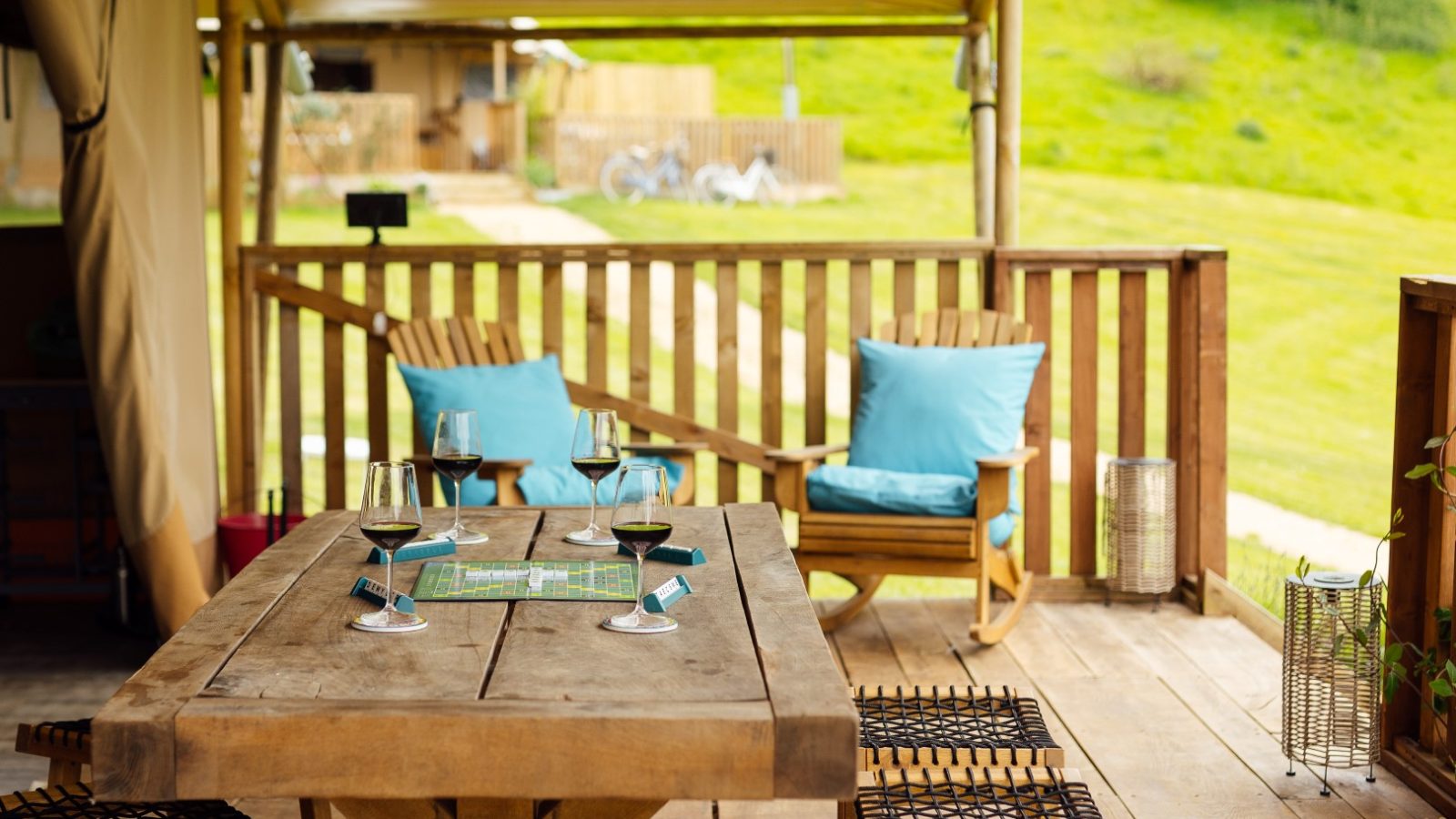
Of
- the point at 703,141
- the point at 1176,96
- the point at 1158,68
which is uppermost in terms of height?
the point at 1158,68

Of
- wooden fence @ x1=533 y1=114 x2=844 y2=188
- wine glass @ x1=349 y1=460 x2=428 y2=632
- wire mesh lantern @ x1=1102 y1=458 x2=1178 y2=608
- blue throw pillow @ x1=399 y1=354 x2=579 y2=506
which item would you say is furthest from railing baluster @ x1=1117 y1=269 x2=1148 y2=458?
wooden fence @ x1=533 y1=114 x2=844 y2=188

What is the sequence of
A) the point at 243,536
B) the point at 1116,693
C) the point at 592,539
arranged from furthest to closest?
the point at 243,536 < the point at 1116,693 < the point at 592,539

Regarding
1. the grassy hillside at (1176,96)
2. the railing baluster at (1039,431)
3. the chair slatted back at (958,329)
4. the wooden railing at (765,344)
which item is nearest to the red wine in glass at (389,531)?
the wooden railing at (765,344)

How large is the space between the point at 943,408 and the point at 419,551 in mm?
2446

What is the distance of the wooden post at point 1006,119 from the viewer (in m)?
5.07

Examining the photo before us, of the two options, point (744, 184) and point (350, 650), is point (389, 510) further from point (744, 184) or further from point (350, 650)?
point (744, 184)

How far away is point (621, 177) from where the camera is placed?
16.7 metres

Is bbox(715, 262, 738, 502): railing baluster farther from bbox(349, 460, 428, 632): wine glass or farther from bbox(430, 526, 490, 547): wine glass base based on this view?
bbox(349, 460, 428, 632): wine glass

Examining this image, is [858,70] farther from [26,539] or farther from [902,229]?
[26,539]

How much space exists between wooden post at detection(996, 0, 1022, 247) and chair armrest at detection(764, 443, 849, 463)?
98 cm

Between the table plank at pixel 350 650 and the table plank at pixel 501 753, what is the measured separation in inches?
3.0

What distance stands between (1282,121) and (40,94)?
1446 cm

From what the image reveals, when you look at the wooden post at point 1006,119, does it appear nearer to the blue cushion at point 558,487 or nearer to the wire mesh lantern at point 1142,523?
the wire mesh lantern at point 1142,523

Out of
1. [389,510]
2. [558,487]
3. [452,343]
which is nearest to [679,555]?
[389,510]
